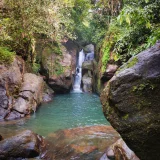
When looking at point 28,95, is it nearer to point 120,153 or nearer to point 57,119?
point 57,119

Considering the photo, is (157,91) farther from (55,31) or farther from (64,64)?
(64,64)

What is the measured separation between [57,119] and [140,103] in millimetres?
7421

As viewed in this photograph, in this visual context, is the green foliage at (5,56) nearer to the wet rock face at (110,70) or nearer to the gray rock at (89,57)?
the wet rock face at (110,70)

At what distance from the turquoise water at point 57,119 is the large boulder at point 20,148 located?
1.47 meters

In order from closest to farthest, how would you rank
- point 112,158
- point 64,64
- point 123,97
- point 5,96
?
point 123,97
point 112,158
point 5,96
point 64,64

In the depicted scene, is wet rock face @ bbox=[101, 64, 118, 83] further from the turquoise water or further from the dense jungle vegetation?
the turquoise water

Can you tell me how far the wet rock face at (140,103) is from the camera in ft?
7.65

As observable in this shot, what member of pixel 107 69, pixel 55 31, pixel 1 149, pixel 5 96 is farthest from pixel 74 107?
pixel 1 149

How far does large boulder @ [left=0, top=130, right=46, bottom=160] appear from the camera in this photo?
532 cm

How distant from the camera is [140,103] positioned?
2387mm

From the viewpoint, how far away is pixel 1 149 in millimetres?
5340

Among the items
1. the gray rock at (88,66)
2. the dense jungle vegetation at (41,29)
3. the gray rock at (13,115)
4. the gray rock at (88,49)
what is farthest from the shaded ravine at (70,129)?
the gray rock at (88,49)

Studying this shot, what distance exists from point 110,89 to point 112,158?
2.84 m

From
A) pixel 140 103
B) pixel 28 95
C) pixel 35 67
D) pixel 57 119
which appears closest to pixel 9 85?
pixel 28 95
